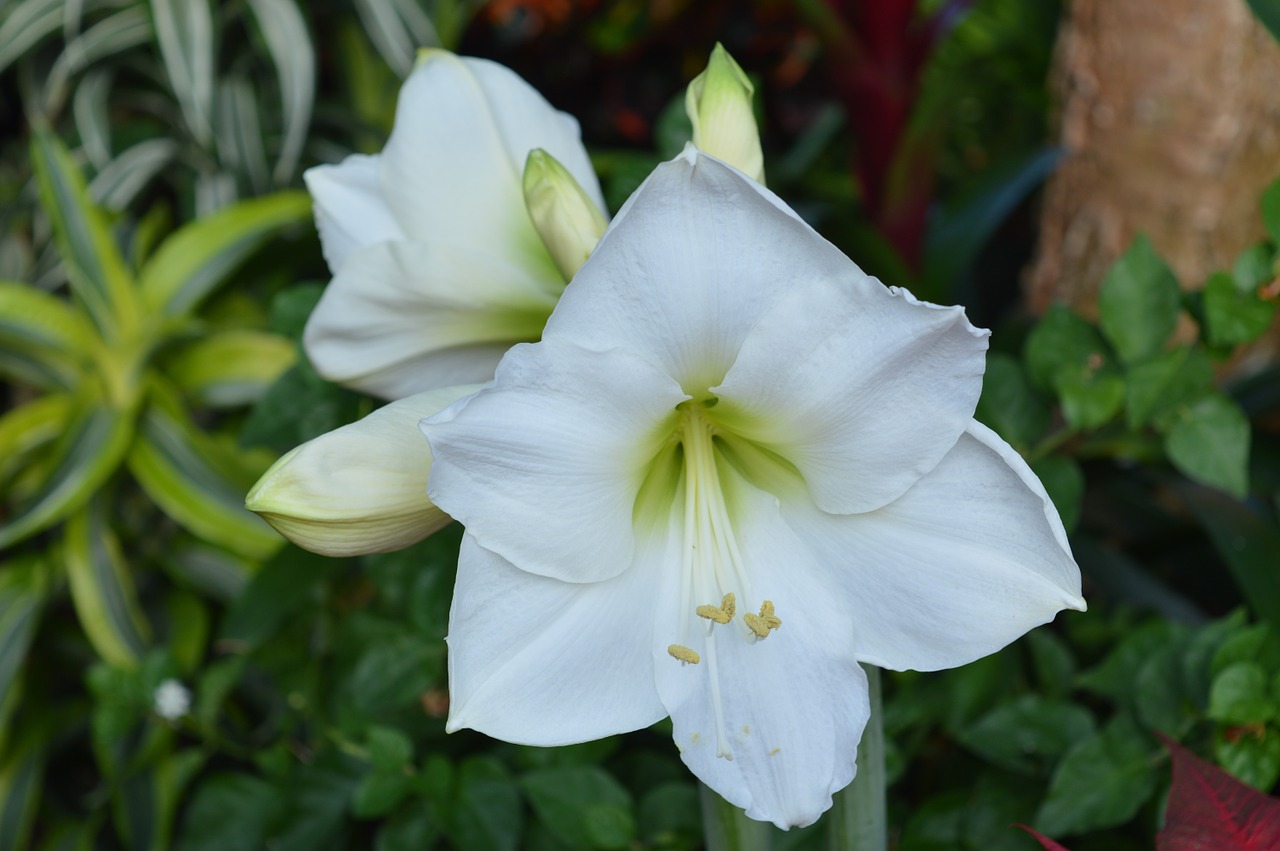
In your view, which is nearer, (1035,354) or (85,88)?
(1035,354)

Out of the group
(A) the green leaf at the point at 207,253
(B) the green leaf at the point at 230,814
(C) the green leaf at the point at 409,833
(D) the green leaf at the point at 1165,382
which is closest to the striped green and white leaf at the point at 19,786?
Answer: (B) the green leaf at the point at 230,814

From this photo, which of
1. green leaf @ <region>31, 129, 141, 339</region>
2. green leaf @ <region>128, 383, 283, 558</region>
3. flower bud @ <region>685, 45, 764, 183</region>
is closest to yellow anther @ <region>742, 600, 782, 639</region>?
flower bud @ <region>685, 45, 764, 183</region>

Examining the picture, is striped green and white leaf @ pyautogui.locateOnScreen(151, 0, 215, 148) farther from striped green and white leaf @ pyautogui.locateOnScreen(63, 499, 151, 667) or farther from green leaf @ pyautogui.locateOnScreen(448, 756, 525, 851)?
green leaf @ pyautogui.locateOnScreen(448, 756, 525, 851)

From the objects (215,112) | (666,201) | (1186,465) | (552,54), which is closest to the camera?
(666,201)

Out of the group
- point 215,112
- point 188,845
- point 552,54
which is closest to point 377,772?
point 188,845

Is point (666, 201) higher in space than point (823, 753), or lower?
higher

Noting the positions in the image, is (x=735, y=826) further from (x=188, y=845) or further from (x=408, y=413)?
(x=188, y=845)

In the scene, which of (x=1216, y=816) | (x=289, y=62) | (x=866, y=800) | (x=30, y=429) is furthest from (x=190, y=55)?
(x=1216, y=816)
